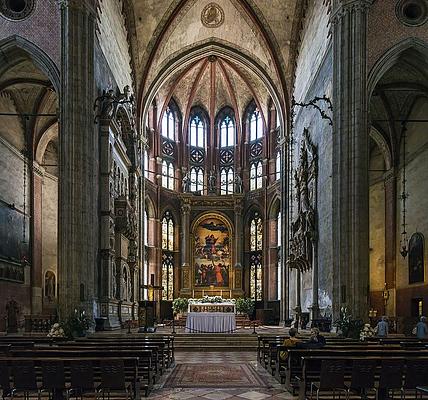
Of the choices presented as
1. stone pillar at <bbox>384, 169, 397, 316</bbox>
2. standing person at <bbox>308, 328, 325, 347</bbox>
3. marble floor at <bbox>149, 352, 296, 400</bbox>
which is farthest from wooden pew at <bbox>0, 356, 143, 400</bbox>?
stone pillar at <bbox>384, 169, 397, 316</bbox>

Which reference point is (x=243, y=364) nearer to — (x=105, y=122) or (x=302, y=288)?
(x=105, y=122)

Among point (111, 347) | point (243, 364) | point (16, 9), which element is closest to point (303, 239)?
point (243, 364)

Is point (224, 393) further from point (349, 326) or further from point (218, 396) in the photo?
point (349, 326)

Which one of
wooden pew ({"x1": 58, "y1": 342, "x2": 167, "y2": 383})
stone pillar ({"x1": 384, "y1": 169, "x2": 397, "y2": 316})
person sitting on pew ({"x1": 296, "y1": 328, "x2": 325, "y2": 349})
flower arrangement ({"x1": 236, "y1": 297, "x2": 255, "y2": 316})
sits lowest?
flower arrangement ({"x1": 236, "y1": 297, "x2": 255, "y2": 316})

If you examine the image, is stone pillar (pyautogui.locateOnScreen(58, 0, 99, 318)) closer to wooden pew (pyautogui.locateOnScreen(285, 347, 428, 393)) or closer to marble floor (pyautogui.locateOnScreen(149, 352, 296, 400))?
marble floor (pyautogui.locateOnScreen(149, 352, 296, 400))

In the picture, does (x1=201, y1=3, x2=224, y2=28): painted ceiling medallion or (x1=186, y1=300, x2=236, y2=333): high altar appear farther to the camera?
(x1=201, y1=3, x2=224, y2=28): painted ceiling medallion

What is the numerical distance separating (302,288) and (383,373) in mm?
24370

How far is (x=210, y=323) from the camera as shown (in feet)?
96.0

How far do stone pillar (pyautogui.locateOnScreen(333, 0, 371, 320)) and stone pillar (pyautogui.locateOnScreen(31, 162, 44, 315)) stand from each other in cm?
1770

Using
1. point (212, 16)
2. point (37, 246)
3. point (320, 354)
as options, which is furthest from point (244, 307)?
point (320, 354)

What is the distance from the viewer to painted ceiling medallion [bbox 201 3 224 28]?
39.9 meters

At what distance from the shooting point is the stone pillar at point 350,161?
21953mm

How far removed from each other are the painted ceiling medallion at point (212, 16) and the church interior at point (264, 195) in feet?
Answer: 0.40

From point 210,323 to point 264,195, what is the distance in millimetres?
21500
